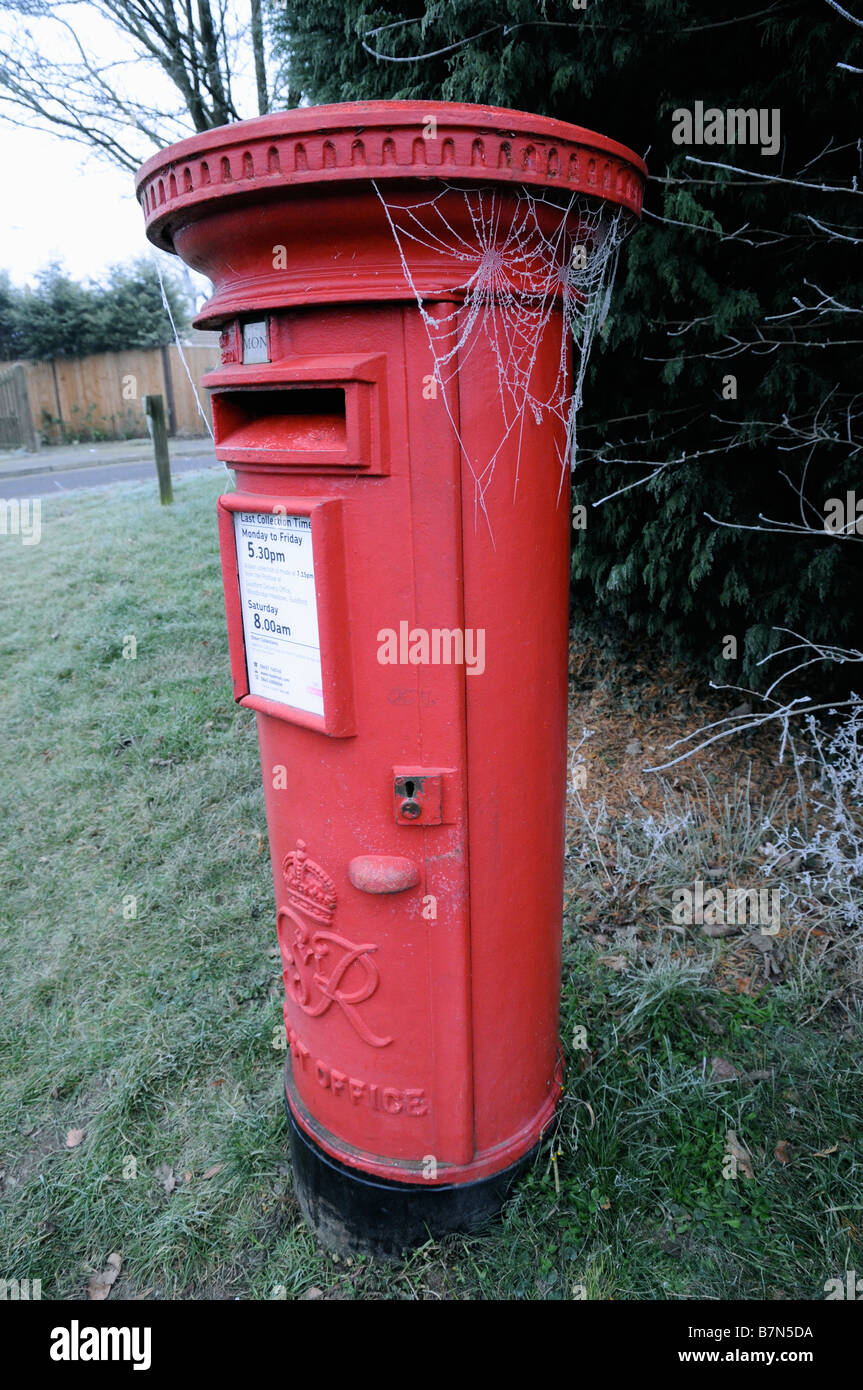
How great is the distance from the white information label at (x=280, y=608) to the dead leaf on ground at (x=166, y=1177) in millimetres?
1411

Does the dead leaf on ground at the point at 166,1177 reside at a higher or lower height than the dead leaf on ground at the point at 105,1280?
higher

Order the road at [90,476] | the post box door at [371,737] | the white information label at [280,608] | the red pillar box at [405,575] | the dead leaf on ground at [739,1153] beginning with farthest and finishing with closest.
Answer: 1. the road at [90,476]
2. the dead leaf on ground at [739,1153]
3. the white information label at [280,608]
4. the post box door at [371,737]
5. the red pillar box at [405,575]

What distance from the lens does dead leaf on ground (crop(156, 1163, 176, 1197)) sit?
2281 mm

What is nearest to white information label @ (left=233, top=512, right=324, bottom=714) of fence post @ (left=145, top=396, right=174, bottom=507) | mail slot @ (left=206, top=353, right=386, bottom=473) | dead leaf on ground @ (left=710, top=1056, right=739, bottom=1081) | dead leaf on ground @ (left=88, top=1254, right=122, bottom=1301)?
mail slot @ (left=206, top=353, right=386, bottom=473)

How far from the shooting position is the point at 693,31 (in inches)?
107

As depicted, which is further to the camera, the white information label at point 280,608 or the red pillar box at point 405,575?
the white information label at point 280,608

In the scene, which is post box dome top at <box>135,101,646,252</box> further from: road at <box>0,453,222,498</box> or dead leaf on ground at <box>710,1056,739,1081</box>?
road at <box>0,453,222,498</box>

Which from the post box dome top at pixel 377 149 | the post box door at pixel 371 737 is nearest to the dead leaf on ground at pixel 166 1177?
the post box door at pixel 371 737

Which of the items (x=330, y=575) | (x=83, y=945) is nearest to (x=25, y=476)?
(x=83, y=945)

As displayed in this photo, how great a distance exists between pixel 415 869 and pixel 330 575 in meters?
0.60

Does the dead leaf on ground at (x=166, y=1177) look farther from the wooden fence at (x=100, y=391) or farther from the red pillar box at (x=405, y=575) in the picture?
the wooden fence at (x=100, y=391)

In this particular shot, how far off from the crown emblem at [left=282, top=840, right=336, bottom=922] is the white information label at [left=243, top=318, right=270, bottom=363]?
964 millimetres

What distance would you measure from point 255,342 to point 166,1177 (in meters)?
2.10

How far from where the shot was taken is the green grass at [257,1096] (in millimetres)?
2014
